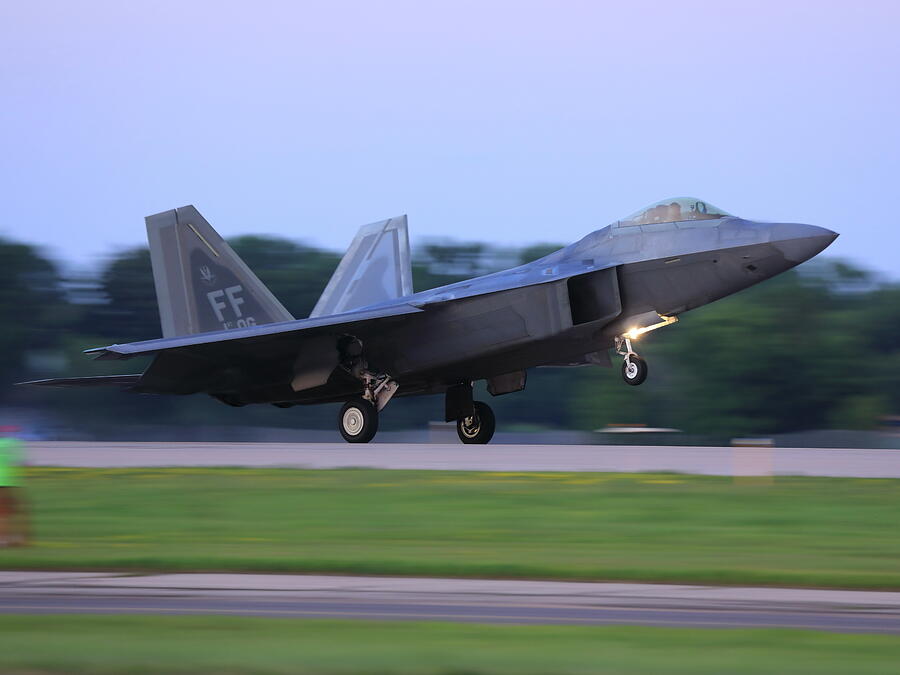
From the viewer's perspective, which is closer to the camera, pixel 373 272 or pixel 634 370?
pixel 634 370

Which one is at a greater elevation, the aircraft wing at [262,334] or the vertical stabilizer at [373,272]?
the vertical stabilizer at [373,272]

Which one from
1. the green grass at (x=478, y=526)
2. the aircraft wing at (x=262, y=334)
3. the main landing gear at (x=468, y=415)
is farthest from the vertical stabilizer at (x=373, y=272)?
the green grass at (x=478, y=526)

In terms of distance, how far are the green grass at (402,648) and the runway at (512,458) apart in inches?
328

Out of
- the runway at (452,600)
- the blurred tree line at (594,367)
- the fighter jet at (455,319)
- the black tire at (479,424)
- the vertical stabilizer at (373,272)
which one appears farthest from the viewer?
the blurred tree line at (594,367)

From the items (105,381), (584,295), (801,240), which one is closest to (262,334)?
(105,381)

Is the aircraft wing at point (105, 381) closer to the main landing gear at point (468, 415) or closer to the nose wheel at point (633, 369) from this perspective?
the main landing gear at point (468, 415)

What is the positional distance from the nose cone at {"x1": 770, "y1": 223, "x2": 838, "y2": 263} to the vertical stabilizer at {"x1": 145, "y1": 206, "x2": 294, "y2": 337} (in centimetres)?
919

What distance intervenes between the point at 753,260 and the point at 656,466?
3642mm

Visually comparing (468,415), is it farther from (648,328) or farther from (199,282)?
(199,282)

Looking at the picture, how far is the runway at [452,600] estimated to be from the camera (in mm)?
6844

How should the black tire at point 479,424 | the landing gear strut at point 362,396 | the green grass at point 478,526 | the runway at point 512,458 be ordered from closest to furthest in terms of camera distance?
the green grass at point 478,526, the runway at point 512,458, the landing gear strut at point 362,396, the black tire at point 479,424

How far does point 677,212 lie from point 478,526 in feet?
28.9

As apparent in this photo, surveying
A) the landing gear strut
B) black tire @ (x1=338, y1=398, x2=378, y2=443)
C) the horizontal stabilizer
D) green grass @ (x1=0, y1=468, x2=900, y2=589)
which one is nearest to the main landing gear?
the landing gear strut

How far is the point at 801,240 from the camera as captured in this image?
17141 millimetres
